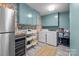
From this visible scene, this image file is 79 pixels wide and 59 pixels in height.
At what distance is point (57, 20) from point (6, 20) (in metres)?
0.99

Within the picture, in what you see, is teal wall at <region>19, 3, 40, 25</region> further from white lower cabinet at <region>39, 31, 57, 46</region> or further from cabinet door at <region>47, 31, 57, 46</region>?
cabinet door at <region>47, 31, 57, 46</region>

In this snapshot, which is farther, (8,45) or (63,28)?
(63,28)

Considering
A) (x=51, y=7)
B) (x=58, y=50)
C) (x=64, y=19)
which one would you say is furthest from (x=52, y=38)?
(x=51, y=7)

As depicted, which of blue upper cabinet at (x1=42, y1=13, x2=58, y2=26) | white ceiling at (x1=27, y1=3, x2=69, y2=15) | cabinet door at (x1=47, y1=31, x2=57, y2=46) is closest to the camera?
white ceiling at (x1=27, y1=3, x2=69, y2=15)

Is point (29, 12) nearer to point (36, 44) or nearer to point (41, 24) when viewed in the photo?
point (41, 24)

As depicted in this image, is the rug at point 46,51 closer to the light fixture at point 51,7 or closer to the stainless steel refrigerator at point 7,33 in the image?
the stainless steel refrigerator at point 7,33

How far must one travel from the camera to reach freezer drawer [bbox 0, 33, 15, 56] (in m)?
1.55

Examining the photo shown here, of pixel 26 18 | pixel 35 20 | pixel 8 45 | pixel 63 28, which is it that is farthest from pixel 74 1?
pixel 8 45

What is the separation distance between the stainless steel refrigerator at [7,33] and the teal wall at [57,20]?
637 mm

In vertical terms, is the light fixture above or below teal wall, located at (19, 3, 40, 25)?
above

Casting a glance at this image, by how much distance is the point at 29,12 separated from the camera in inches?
83.5

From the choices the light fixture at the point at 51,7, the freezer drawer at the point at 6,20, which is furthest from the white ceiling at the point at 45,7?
the freezer drawer at the point at 6,20

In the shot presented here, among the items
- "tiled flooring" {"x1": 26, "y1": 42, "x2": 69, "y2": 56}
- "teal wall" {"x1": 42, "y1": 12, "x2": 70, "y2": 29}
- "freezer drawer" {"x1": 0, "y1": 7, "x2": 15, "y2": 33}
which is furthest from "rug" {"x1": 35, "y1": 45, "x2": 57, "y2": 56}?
"freezer drawer" {"x1": 0, "y1": 7, "x2": 15, "y2": 33}

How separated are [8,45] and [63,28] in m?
1.03
